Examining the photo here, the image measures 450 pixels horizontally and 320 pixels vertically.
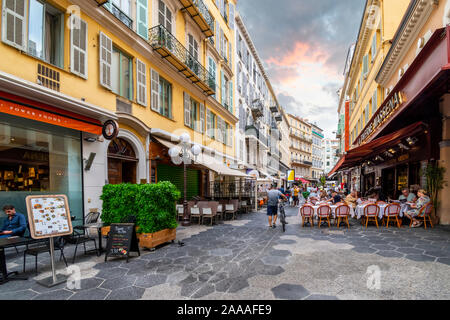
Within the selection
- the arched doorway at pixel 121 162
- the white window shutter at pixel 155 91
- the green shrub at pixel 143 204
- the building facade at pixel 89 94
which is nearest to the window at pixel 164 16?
the building facade at pixel 89 94

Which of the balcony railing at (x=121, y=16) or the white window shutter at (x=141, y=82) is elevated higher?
the balcony railing at (x=121, y=16)

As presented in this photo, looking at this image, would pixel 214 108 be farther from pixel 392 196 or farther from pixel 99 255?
pixel 99 255

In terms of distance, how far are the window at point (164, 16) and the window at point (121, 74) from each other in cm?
329

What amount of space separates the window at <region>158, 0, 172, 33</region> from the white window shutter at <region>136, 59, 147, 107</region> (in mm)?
2933

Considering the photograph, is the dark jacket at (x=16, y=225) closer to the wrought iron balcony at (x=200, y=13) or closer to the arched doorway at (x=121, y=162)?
the arched doorway at (x=121, y=162)

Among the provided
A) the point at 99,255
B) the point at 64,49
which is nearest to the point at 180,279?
the point at 99,255

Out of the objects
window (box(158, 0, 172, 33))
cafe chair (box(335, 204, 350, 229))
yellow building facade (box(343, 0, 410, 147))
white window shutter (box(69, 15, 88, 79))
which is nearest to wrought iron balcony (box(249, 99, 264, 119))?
yellow building facade (box(343, 0, 410, 147))

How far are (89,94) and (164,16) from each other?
6845 mm

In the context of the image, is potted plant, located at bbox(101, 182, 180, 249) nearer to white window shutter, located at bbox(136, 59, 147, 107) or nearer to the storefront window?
the storefront window

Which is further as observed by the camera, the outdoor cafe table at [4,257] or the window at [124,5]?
the window at [124,5]

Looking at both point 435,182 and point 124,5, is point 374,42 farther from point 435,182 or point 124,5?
point 124,5

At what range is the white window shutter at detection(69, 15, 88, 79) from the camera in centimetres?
764

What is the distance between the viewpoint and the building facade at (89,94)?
6336mm

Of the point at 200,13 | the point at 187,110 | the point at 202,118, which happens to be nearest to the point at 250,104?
the point at 202,118
